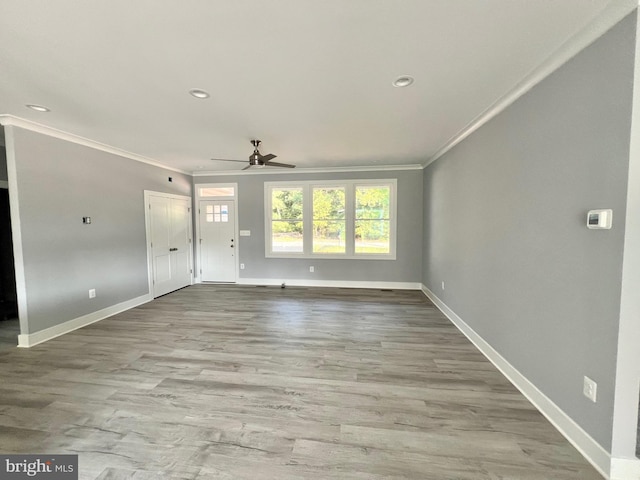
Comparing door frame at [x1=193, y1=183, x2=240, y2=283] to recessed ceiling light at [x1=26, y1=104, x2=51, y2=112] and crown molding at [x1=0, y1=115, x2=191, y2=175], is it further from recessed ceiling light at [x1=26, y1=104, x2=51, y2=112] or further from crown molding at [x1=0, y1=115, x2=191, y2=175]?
recessed ceiling light at [x1=26, y1=104, x2=51, y2=112]

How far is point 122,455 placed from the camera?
1606mm

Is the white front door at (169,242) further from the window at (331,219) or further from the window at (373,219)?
the window at (373,219)

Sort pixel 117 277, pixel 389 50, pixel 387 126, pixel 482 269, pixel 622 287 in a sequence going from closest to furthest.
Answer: pixel 622 287 → pixel 389 50 → pixel 482 269 → pixel 387 126 → pixel 117 277

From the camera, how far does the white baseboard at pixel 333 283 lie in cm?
568

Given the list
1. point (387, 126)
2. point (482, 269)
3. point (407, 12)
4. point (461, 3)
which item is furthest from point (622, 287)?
point (387, 126)

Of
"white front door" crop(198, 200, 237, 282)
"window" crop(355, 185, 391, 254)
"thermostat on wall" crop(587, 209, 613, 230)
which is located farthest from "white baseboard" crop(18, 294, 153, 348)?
"thermostat on wall" crop(587, 209, 613, 230)

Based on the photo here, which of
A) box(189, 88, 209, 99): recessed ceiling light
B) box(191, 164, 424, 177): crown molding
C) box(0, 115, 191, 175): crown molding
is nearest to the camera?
box(189, 88, 209, 99): recessed ceiling light

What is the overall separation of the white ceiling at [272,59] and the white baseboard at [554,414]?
2481 millimetres

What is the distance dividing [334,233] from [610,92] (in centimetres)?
465

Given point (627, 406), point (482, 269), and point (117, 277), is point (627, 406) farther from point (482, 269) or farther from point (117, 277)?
point (117, 277)

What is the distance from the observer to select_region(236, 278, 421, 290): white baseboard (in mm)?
5682

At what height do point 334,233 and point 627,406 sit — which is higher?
point 334,233

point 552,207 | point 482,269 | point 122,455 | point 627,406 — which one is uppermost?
point 552,207

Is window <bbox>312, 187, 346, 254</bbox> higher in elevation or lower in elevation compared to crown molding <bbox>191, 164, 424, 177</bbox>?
lower
